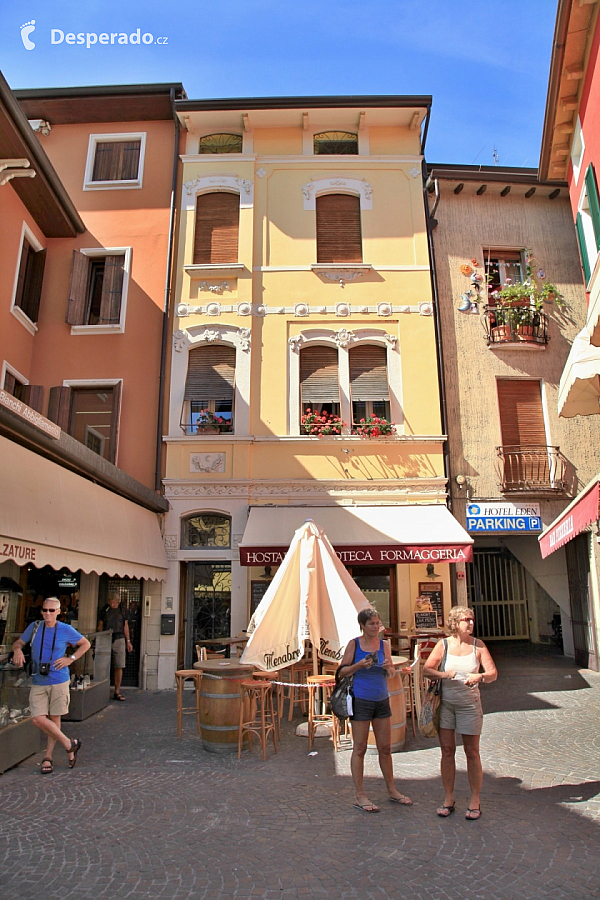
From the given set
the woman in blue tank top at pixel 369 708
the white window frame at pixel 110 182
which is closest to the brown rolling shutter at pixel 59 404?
the white window frame at pixel 110 182

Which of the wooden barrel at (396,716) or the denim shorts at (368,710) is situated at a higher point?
the denim shorts at (368,710)

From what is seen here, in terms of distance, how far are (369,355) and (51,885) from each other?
1125cm

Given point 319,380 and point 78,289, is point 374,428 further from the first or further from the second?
point 78,289

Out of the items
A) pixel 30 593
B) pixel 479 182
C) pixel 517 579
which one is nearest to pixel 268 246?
pixel 479 182

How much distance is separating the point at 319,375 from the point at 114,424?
178 inches

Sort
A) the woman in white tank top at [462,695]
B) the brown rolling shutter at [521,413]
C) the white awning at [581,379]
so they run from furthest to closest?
the brown rolling shutter at [521,413]
the white awning at [581,379]
the woman in white tank top at [462,695]

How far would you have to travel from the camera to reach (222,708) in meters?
7.44

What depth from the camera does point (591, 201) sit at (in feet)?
29.6

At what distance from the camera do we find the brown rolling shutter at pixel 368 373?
44.3ft

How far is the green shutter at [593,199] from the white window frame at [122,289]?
9425mm

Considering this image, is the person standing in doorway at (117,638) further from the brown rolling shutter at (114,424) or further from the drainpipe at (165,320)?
the brown rolling shutter at (114,424)

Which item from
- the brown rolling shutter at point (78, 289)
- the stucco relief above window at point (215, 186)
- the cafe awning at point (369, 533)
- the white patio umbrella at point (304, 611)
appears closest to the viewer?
the white patio umbrella at point (304, 611)

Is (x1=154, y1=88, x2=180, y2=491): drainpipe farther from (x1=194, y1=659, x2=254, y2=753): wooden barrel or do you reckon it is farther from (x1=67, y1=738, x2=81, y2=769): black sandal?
(x1=67, y1=738, x2=81, y2=769): black sandal

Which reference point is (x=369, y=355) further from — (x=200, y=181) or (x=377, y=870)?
(x=377, y=870)
